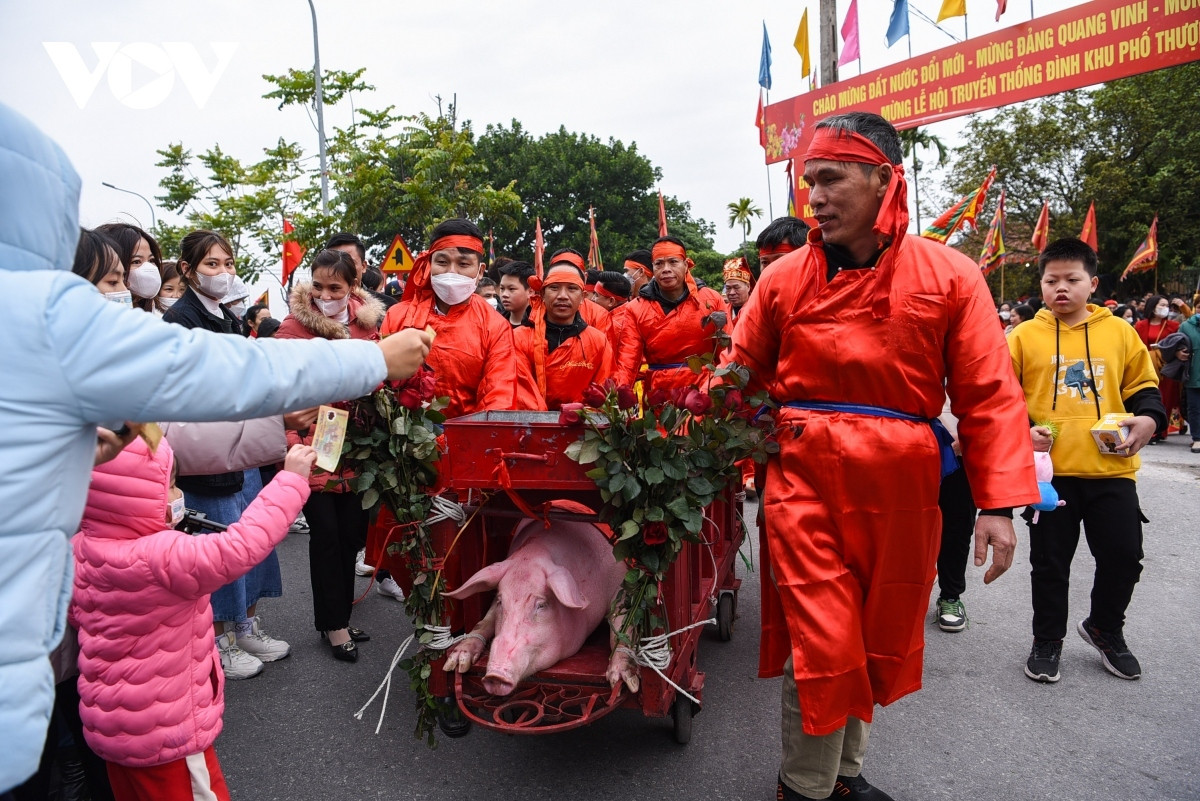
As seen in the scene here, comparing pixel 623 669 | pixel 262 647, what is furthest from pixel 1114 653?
pixel 262 647

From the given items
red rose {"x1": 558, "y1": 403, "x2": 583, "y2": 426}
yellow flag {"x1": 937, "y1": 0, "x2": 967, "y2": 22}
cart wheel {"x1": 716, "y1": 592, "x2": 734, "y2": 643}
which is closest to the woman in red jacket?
red rose {"x1": 558, "y1": 403, "x2": 583, "y2": 426}

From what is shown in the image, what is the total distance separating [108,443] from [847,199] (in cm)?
231

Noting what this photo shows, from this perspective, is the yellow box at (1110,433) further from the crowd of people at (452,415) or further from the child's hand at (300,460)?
the child's hand at (300,460)

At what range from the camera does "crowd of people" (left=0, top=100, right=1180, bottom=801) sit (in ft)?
4.75

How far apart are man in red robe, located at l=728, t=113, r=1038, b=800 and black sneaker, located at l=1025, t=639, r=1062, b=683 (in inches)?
71.7

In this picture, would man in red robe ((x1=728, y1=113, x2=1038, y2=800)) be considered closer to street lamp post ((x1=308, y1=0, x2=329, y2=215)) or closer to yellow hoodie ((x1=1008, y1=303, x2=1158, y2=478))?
yellow hoodie ((x1=1008, y1=303, x2=1158, y2=478))

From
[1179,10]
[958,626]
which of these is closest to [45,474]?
[958,626]

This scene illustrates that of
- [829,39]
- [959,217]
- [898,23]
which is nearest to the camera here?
[959,217]

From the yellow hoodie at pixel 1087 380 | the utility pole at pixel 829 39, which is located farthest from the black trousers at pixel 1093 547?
the utility pole at pixel 829 39

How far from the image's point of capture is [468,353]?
15.2 feet

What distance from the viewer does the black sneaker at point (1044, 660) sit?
419 cm

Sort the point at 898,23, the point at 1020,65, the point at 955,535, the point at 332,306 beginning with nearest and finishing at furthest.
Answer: the point at 332,306, the point at 955,535, the point at 1020,65, the point at 898,23

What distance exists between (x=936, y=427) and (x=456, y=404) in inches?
103

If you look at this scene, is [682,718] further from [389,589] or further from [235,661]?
[389,589]
